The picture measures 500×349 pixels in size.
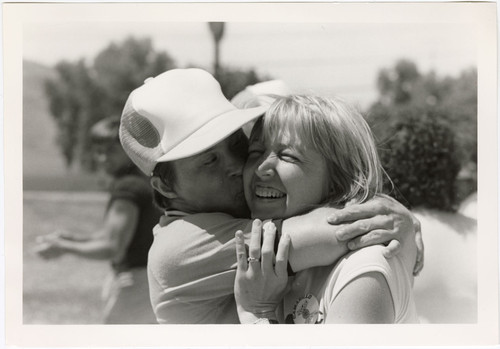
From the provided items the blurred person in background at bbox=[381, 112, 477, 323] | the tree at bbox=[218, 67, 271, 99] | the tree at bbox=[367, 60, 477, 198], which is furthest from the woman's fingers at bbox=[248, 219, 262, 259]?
the tree at bbox=[218, 67, 271, 99]

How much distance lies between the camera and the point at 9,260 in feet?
7.86

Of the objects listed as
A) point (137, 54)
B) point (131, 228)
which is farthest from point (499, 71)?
point (131, 228)

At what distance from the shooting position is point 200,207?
2.02 m

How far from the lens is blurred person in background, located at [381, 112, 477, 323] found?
2455mm

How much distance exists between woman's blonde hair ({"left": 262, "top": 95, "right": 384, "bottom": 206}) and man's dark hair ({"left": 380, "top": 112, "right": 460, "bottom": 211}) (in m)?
0.72

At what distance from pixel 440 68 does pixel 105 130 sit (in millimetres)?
1878

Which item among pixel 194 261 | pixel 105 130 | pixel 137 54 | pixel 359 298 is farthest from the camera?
pixel 105 130

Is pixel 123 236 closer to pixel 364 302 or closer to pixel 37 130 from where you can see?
pixel 37 130

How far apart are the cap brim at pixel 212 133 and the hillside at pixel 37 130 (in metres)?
0.77

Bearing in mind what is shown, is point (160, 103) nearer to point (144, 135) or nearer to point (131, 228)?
point (144, 135)

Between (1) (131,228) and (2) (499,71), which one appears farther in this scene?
(1) (131,228)

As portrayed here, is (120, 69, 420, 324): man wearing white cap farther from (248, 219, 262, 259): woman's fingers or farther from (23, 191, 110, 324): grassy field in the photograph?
(23, 191, 110, 324): grassy field

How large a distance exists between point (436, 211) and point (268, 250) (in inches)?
41.9

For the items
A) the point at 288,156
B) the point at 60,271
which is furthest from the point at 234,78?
the point at 60,271
